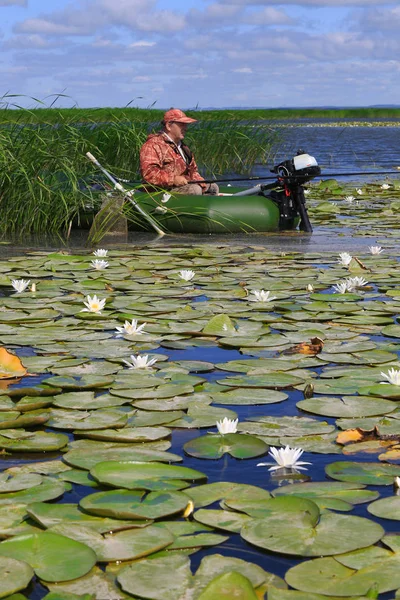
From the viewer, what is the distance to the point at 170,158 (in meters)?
8.19

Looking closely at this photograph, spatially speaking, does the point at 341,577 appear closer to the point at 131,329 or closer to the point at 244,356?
the point at 244,356

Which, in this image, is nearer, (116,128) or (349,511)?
(349,511)

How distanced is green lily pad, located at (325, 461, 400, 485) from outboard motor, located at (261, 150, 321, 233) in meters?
5.50

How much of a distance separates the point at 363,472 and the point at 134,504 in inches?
25.4

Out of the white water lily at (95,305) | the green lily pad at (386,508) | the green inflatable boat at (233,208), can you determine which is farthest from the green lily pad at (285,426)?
the green inflatable boat at (233,208)

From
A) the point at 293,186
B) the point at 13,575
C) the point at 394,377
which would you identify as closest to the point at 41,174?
the point at 293,186

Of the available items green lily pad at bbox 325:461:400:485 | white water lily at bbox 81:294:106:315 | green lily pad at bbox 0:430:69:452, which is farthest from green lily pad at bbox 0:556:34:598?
white water lily at bbox 81:294:106:315

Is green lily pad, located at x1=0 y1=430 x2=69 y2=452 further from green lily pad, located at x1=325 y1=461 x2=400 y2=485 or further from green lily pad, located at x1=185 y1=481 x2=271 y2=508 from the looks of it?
green lily pad, located at x1=325 y1=461 x2=400 y2=485

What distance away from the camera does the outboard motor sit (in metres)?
7.85

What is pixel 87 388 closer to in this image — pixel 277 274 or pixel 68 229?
pixel 277 274

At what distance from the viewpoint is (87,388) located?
3.27m

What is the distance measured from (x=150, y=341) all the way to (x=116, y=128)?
6.20 metres

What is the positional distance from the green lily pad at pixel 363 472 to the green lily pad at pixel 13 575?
924mm

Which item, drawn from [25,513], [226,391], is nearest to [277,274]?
[226,391]
